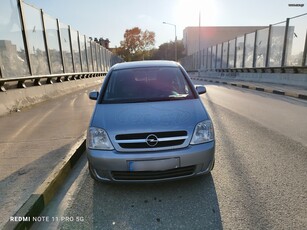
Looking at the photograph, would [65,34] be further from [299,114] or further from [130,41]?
[130,41]

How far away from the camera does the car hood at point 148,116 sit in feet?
9.58

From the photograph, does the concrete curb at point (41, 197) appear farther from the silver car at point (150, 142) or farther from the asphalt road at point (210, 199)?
the silver car at point (150, 142)

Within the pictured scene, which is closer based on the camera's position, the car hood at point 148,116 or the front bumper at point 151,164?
the front bumper at point 151,164

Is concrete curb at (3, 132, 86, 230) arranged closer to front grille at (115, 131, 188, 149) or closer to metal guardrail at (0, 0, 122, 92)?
A: front grille at (115, 131, 188, 149)

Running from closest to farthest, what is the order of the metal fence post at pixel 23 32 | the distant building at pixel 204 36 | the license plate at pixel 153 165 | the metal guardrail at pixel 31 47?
1. the license plate at pixel 153 165
2. the metal guardrail at pixel 31 47
3. the metal fence post at pixel 23 32
4. the distant building at pixel 204 36

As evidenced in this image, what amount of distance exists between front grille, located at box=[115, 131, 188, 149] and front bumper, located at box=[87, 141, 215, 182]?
0.09 meters

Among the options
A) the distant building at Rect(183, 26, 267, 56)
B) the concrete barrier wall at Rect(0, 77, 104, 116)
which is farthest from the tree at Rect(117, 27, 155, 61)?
the concrete barrier wall at Rect(0, 77, 104, 116)

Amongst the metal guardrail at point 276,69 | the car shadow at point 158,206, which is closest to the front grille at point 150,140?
the car shadow at point 158,206

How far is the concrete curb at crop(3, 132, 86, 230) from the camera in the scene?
2.45 m

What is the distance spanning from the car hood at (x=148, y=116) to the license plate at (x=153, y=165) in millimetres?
361

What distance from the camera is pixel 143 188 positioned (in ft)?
10.6

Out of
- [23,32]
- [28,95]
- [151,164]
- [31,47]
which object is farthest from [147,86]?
[31,47]

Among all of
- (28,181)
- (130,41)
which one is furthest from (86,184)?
(130,41)

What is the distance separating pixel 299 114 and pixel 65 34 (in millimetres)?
13883
